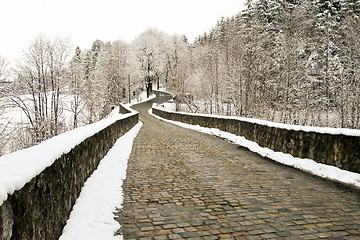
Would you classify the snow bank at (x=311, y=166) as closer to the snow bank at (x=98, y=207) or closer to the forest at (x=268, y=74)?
the snow bank at (x=98, y=207)

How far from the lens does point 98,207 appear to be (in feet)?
13.9

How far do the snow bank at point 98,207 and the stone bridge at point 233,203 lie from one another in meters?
0.18

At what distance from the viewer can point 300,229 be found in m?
3.45

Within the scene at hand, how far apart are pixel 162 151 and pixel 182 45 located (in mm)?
82473

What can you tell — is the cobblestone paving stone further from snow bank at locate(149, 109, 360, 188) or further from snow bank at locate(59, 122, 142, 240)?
snow bank at locate(149, 109, 360, 188)

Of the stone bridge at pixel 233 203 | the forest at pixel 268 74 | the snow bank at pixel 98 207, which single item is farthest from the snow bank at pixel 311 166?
the forest at pixel 268 74

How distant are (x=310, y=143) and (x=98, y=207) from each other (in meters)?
5.80

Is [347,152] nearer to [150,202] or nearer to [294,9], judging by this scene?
[150,202]

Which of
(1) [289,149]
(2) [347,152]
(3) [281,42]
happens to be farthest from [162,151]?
(3) [281,42]

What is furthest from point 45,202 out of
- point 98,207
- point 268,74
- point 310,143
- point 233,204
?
point 268,74

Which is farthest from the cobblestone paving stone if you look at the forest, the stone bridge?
the forest

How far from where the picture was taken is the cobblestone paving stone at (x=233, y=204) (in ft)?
11.2

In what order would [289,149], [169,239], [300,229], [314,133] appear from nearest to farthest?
[169,239]
[300,229]
[314,133]
[289,149]

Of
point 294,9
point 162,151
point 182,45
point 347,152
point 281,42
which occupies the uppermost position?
point 182,45
